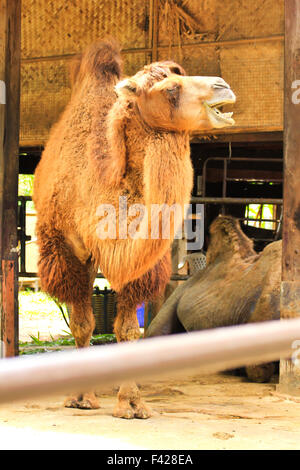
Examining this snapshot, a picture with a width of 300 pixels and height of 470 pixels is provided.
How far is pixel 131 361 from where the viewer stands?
77 centimetres

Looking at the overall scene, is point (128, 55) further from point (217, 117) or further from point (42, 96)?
point (217, 117)

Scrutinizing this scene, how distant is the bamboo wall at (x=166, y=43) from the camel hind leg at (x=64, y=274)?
2.49 metres

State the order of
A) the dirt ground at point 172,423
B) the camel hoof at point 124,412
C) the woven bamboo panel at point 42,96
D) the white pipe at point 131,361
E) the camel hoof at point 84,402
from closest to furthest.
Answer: the white pipe at point 131,361
the dirt ground at point 172,423
the camel hoof at point 124,412
the camel hoof at point 84,402
the woven bamboo panel at point 42,96

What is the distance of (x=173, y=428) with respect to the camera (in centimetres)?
375

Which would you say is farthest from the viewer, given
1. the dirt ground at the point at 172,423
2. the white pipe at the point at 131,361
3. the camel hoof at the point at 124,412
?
the camel hoof at the point at 124,412

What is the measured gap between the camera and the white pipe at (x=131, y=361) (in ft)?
2.37

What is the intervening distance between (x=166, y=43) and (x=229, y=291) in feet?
7.88

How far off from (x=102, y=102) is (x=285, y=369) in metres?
2.17

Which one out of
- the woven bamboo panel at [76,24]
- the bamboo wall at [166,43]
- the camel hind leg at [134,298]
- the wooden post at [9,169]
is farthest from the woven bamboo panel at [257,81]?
the camel hind leg at [134,298]

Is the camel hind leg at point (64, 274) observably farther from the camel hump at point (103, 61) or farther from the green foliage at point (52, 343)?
the green foliage at point (52, 343)

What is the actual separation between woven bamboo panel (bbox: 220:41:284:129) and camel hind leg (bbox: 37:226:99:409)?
246cm

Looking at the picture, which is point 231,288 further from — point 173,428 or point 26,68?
point 26,68

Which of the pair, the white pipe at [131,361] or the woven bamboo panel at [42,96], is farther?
the woven bamboo panel at [42,96]

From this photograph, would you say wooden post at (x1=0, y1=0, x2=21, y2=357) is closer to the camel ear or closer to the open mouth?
the camel ear
